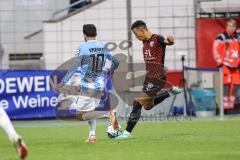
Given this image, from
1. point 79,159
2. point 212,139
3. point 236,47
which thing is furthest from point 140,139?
point 236,47

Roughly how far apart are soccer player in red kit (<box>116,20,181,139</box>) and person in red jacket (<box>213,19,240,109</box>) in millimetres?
8994

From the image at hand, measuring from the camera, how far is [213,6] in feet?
79.0

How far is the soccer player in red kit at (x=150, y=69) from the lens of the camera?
1395 centimetres

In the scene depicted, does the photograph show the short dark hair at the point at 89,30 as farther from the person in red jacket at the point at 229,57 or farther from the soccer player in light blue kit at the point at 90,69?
the person in red jacket at the point at 229,57

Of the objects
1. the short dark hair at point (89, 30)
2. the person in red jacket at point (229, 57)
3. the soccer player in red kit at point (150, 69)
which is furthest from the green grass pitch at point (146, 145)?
the person in red jacket at point (229, 57)

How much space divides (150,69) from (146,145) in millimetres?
2637

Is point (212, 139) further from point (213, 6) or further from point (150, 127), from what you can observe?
point (213, 6)

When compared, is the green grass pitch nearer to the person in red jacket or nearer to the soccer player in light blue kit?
the soccer player in light blue kit

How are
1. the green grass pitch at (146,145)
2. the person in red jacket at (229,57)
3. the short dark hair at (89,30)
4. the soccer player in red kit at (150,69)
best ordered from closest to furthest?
the green grass pitch at (146,145) < the short dark hair at (89,30) < the soccer player in red kit at (150,69) < the person in red jacket at (229,57)

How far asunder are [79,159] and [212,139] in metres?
3.68

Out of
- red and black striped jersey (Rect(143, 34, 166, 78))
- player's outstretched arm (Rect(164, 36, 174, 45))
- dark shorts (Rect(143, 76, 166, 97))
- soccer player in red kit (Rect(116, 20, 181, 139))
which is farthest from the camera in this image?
dark shorts (Rect(143, 76, 166, 97))

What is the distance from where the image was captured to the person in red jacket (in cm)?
2328

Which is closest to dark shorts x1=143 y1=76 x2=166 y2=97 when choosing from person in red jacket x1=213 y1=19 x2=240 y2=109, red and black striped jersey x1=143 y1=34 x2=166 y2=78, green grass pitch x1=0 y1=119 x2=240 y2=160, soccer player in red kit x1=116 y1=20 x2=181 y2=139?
soccer player in red kit x1=116 y1=20 x2=181 y2=139

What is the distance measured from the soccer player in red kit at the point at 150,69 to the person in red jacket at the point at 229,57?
8.99 meters
